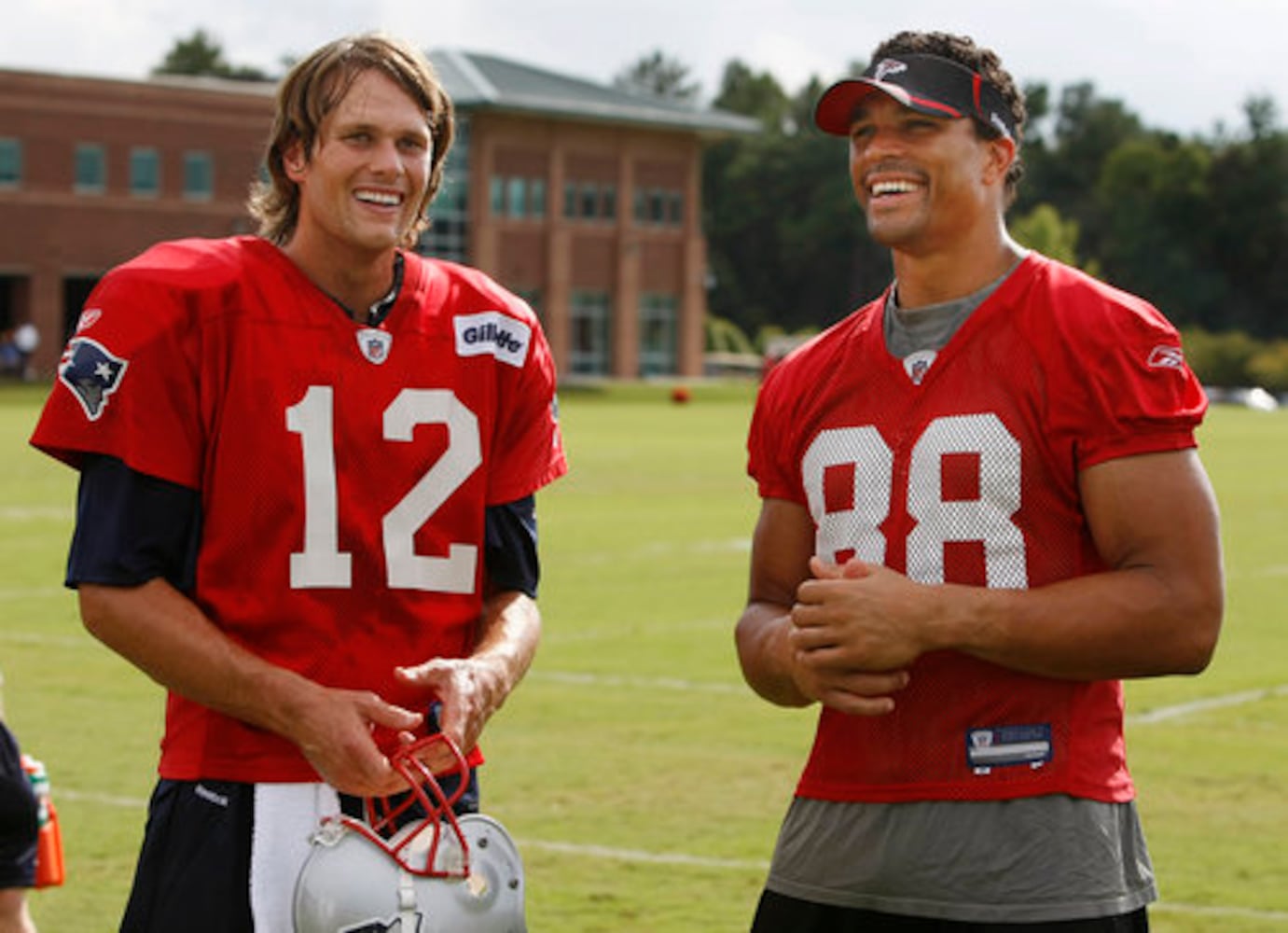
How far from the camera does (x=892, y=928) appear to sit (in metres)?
4.21

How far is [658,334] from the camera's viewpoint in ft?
280

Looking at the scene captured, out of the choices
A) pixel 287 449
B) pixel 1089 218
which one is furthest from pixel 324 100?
pixel 1089 218

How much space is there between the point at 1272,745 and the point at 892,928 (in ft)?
24.4

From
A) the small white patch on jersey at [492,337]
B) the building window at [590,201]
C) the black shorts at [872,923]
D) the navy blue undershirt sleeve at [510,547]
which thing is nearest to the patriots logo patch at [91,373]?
the small white patch on jersey at [492,337]

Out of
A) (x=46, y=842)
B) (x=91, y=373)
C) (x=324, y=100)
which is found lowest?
(x=46, y=842)

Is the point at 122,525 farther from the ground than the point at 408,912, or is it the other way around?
the point at 122,525

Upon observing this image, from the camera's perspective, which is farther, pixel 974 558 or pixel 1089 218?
pixel 1089 218

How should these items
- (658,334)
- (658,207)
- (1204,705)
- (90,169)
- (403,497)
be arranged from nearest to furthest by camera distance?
(403,497)
(1204,705)
(90,169)
(658,207)
(658,334)

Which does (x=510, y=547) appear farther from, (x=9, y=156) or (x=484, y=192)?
(x=484, y=192)

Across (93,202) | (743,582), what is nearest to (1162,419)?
(743,582)

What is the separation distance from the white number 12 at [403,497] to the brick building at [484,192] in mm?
68026

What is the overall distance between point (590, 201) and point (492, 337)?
78175 millimetres

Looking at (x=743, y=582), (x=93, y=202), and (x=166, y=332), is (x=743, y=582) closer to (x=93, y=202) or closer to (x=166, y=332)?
(x=166, y=332)

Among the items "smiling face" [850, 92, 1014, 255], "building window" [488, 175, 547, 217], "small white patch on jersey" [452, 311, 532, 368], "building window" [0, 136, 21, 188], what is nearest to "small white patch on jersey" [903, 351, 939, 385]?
"smiling face" [850, 92, 1014, 255]
